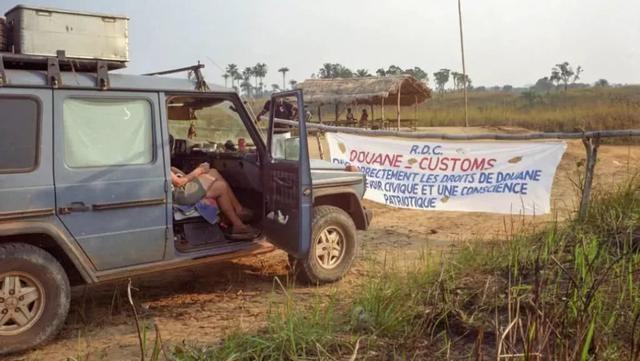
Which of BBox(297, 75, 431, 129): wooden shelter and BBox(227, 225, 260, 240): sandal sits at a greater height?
BBox(297, 75, 431, 129): wooden shelter

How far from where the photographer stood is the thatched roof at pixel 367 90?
76.4 ft

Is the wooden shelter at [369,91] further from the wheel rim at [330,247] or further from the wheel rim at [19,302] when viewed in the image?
the wheel rim at [19,302]

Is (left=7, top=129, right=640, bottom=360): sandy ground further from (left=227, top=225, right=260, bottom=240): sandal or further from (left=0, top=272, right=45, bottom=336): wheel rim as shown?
(left=227, top=225, right=260, bottom=240): sandal

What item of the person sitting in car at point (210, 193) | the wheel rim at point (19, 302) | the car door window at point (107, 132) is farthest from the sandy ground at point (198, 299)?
the car door window at point (107, 132)

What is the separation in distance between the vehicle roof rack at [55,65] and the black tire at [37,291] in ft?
3.73

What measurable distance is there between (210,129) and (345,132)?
3.96m

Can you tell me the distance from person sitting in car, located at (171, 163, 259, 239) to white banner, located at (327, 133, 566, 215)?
3.67m

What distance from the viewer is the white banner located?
732 centimetres

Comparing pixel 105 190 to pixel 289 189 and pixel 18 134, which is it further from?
pixel 289 189

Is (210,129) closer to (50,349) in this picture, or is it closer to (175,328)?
(175,328)

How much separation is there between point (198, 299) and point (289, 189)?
1.27m

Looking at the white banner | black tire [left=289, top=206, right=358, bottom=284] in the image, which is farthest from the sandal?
the white banner

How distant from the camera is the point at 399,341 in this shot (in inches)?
127

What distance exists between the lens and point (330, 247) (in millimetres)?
5391
